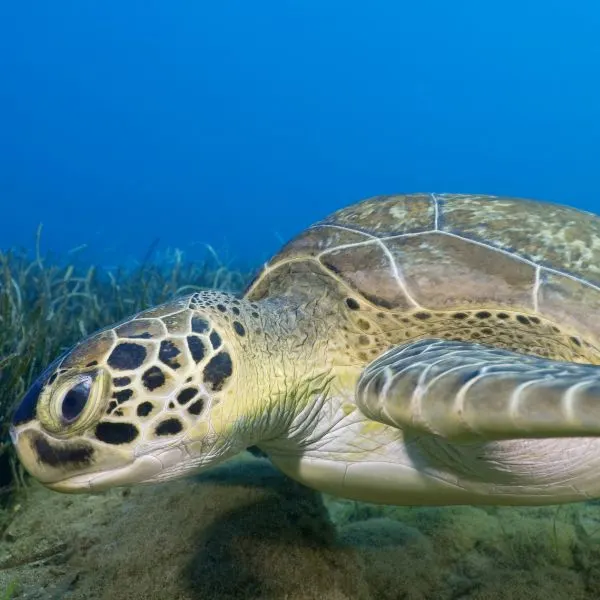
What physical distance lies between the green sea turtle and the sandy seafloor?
26 cm

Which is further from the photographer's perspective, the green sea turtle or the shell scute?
the shell scute

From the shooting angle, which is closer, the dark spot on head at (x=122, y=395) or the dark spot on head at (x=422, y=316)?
the dark spot on head at (x=122, y=395)

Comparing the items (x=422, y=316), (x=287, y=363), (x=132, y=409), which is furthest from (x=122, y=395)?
(x=422, y=316)

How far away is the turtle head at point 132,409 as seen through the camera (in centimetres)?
159

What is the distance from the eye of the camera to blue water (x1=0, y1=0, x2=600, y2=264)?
331 feet

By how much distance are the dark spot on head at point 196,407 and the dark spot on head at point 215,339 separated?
0.19 meters

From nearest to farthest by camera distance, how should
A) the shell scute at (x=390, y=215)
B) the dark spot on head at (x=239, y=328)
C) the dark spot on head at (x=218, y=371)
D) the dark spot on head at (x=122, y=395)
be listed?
the dark spot on head at (x=122, y=395), the dark spot on head at (x=218, y=371), the dark spot on head at (x=239, y=328), the shell scute at (x=390, y=215)

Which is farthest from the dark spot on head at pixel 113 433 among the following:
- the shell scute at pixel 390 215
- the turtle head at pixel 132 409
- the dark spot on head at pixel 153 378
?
the shell scute at pixel 390 215

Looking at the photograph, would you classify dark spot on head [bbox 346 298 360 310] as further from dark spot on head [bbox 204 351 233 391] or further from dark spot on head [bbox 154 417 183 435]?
dark spot on head [bbox 154 417 183 435]

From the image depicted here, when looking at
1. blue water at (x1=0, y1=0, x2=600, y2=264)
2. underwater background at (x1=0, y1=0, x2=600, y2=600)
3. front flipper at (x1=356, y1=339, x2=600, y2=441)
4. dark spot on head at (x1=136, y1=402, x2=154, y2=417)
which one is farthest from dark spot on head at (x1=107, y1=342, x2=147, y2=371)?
blue water at (x1=0, y1=0, x2=600, y2=264)

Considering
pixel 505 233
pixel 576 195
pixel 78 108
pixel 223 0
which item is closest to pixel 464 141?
pixel 576 195

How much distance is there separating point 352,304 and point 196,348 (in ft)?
2.51

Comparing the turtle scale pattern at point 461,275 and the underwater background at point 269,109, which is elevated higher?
the underwater background at point 269,109

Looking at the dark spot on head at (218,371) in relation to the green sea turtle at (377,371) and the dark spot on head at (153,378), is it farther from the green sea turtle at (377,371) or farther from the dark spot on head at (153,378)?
the dark spot on head at (153,378)
